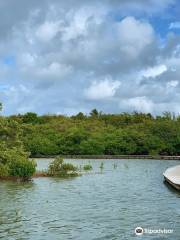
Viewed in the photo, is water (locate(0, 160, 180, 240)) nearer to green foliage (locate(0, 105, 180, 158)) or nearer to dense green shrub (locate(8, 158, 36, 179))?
dense green shrub (locate(8, 158, 36, 179))

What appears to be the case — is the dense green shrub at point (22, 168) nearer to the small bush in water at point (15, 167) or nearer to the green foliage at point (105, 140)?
the small bush in water at point (15, 167)

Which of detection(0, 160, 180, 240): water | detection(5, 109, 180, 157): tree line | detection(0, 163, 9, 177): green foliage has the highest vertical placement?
detection(5, 109, 180, 157): tree line

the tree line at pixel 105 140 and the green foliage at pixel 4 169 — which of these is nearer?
the green foliage at pixel 4 169

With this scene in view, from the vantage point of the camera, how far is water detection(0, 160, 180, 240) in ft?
78.6

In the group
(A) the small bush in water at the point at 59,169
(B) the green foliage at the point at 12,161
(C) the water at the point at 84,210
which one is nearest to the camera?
Result: (C) the water at the point at 84,210

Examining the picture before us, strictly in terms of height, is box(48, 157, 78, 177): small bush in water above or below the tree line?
below

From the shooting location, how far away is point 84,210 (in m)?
31.3

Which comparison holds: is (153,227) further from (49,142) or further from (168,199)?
(49,142)

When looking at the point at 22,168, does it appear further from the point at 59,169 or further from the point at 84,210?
the point at 84,210

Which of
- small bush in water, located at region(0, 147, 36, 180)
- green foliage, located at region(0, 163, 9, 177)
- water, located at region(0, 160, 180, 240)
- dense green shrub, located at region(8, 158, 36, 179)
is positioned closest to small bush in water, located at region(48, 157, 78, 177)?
small bush in water, located at region(0, 147, 36, 180)

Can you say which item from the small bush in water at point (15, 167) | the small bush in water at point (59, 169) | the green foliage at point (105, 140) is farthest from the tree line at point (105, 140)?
the small bush in water at point (15, 167)

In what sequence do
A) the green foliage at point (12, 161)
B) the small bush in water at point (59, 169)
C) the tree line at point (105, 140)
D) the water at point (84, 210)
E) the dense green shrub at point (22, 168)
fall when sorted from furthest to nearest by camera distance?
1. the tree line at point (105, 140)
2. the small bush in water at point (59, 169)
3. the green foliage at point (12, 161)
4. the dense green shrub at point (22, 168)
5. the water at point (84, 210)

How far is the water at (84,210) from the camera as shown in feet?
78.6

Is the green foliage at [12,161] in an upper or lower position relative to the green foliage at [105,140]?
lower
